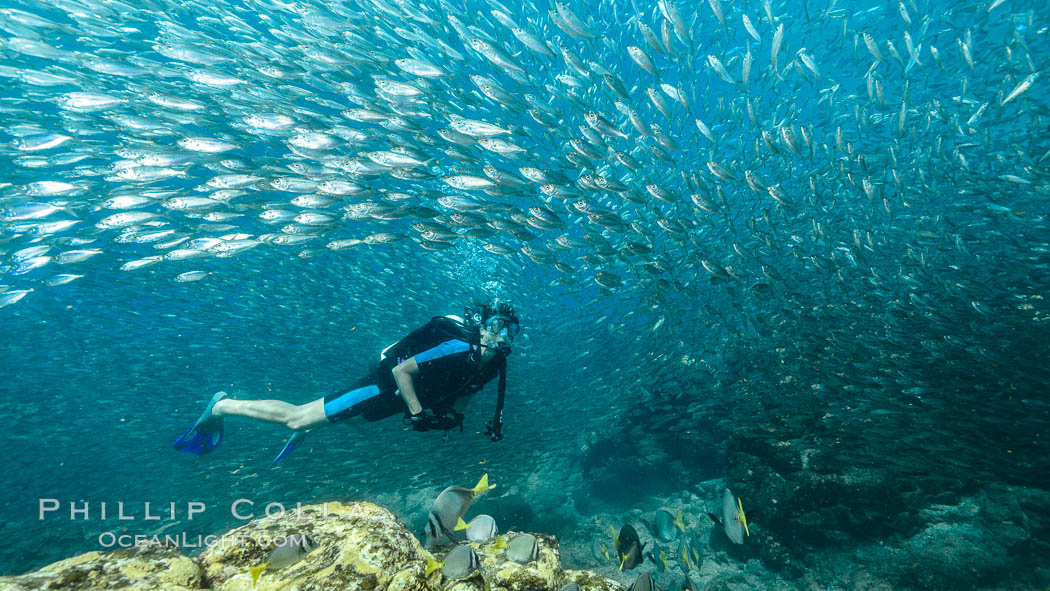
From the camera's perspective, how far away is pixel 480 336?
5113 mm

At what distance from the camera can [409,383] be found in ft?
15.9

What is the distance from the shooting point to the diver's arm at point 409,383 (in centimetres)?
468

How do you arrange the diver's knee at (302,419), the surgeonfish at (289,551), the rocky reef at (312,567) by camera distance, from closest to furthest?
the rocky reef at (312,567) → the surgeonfish at (289,551) → the diver's knee at (302,419)

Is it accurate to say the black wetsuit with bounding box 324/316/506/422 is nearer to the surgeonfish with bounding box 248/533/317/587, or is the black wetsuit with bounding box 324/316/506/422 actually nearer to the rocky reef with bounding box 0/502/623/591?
the rocky reef with bounding box 0/502/623/591

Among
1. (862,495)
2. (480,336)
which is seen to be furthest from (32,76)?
(862,495)

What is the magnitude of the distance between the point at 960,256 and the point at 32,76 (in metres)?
17.7

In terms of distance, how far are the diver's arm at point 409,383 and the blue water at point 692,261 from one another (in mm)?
3114

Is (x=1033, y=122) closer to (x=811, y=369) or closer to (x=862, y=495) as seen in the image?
(x=811, y=369)

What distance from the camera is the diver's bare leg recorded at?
5727 mm

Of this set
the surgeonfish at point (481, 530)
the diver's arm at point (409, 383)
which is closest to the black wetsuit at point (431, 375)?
the diver's arm at point (409, 383)

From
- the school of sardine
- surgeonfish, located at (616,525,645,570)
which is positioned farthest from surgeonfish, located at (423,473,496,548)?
the school of sardine

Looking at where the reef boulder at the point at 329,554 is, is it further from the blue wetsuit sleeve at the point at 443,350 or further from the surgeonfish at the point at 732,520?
the surgeonfish at the point at 732,520

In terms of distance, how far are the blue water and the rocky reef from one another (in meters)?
5.31

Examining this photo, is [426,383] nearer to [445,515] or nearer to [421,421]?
[421,421]
